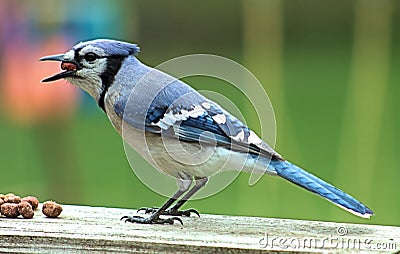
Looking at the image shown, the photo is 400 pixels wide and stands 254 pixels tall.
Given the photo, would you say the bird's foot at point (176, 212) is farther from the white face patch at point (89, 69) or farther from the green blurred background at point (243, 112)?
the white face patch at point (89, 69)

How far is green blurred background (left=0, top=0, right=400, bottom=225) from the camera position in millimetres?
6520

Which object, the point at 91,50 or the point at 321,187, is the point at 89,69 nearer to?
the point at 91,50

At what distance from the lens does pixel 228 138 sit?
8.15 ft

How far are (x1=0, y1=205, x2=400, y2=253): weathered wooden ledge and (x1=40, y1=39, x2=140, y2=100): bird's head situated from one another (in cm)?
36

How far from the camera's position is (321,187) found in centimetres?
239

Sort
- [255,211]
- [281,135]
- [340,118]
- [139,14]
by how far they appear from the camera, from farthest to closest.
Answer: [139,14] → [340,118] → [281,135] → [255,211]

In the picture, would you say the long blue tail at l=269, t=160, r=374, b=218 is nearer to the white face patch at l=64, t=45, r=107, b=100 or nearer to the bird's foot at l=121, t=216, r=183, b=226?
the bird's foot at l=121, t=216, r=183, b=226

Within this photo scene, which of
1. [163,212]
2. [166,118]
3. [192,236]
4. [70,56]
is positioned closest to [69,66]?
[70,56]

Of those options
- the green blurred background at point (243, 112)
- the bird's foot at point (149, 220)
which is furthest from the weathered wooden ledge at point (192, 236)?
the green blurred background at point (243, 112)

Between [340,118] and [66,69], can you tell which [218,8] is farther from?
[66,69]

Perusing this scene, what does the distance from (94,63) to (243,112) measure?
5136mm

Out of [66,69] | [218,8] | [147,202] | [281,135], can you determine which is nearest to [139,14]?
[218,8]

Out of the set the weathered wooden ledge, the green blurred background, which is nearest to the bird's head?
the green blurred background

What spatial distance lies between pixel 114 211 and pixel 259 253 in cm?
63
